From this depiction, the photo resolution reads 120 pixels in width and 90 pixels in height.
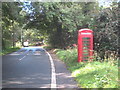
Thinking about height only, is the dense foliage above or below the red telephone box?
above

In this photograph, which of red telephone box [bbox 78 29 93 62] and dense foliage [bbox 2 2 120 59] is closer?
dense foliage [bbox 2 2 120 59]

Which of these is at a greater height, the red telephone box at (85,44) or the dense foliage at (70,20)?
the dense foliage at (70,20)

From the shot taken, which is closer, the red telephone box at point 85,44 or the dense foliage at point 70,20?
the dense foliage at point 70,20

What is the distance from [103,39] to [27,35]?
81603 millimetres

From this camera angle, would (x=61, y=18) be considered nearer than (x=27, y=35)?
Yes

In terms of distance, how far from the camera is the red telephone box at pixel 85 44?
12.6 m

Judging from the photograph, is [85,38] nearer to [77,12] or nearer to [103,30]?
[103,30]

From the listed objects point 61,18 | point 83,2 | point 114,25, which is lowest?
point 114,25

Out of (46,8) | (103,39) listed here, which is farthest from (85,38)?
(46,8)

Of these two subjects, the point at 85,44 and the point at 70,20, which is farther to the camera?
the point at 70,20

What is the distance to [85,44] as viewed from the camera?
12.8m

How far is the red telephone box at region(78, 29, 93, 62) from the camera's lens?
497 inches

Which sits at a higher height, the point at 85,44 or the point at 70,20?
the point at 70,20

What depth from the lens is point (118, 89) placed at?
6363mm
